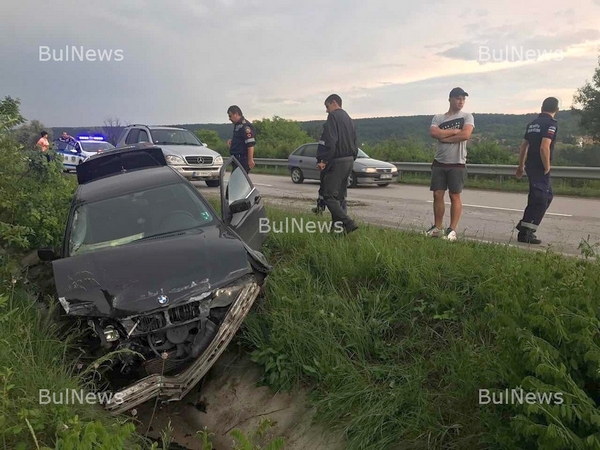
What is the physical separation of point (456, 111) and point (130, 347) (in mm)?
4676

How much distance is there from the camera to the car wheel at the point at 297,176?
17.3m

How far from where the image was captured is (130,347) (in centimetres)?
367

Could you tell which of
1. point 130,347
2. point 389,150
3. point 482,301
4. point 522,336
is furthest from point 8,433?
point 389,150

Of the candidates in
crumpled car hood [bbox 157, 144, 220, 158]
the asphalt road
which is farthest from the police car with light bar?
the asphalt road

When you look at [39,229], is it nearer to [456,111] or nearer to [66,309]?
[66,309]

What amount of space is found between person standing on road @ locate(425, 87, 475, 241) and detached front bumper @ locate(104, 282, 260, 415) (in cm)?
297

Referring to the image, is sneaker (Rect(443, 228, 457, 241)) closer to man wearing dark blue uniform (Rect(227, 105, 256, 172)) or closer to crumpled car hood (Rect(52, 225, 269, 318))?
crumpled car hood (Rect(52, 225, 269, 318))

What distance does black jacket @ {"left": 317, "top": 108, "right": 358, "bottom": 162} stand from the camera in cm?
615

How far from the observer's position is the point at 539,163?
255 inches

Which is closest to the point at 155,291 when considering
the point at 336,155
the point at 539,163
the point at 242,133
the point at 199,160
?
the point at 336,155

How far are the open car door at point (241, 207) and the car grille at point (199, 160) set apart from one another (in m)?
7.11

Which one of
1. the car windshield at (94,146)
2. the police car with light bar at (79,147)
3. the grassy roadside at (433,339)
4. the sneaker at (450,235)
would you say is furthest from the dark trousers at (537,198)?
the car windshield at (94,146)
